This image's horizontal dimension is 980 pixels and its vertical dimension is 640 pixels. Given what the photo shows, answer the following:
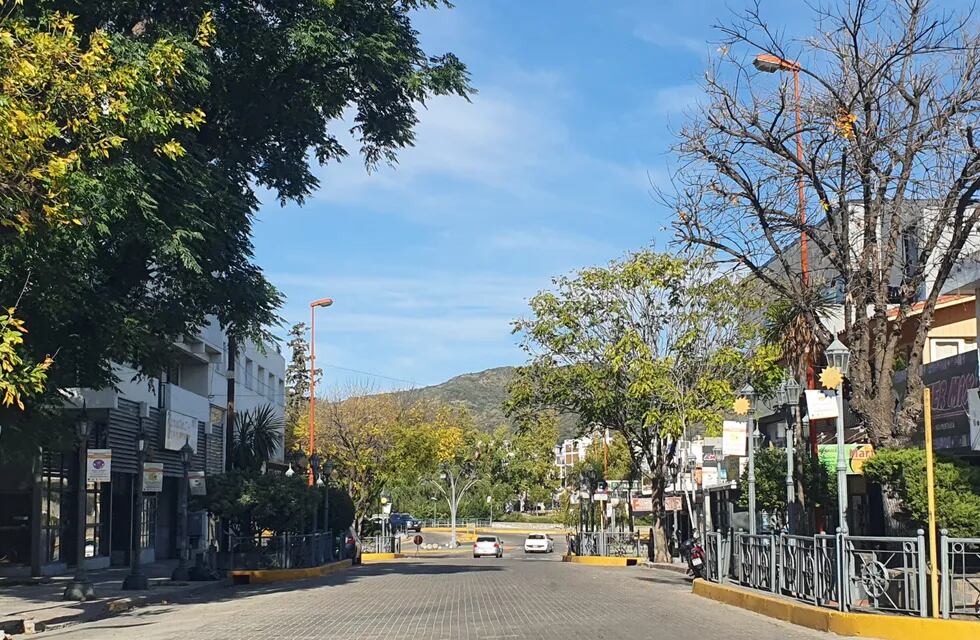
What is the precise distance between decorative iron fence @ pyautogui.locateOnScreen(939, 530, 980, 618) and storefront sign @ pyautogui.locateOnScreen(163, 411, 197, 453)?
99.4 feet

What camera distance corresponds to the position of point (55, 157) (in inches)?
517

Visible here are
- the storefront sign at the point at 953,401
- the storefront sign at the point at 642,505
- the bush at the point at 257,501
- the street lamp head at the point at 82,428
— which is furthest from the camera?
the storefront sign at the point at 642,505

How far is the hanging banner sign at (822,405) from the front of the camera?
17578mm

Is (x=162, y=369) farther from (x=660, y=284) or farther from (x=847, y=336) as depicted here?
(x=660, y=284)

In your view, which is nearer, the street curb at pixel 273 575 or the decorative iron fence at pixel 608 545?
the street curb at pixel 273 575

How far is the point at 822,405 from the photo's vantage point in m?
17.7

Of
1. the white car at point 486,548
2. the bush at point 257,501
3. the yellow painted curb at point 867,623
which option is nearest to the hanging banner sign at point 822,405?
the yellow painted curb at point 867,623

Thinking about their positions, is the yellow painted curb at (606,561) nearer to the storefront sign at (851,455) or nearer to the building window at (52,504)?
the storefront sign at (851,455)

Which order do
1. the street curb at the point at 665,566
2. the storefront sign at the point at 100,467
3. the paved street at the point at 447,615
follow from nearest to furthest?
the paved street at the point at 447,615, the storefront sign at the point at 100,467, the street curb at the point at 665,566

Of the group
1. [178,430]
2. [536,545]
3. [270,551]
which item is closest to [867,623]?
[270,551]

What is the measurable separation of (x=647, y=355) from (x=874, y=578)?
2586 cm

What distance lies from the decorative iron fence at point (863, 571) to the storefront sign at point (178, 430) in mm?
26155

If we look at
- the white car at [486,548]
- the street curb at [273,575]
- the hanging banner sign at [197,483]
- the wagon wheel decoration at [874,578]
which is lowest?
the white car at [486,548]

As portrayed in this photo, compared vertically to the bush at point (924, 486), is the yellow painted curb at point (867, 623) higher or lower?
lower
